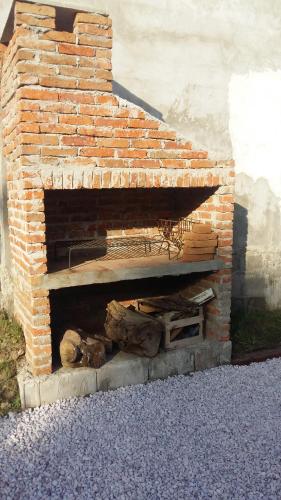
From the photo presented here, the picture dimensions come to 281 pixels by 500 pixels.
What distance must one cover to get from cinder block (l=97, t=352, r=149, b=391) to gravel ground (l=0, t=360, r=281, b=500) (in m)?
0.12

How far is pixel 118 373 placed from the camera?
4523mm

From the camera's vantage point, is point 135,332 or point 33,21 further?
point 135,332

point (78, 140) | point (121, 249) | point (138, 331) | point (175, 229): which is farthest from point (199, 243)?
point (78, 140)

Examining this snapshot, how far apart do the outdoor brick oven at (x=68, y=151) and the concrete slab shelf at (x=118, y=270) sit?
Answer: 0.01 m

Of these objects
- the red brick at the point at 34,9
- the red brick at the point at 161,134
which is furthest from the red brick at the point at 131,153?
the red brick at the point at 34,9

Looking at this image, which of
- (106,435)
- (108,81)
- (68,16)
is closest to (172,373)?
(106,435)

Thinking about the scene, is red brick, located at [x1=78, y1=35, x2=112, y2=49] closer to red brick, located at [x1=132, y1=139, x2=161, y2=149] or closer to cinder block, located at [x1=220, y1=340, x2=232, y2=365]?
red brick, located at [x1=132, y1=139, x2=161, y2=149]

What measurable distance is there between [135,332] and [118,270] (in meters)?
0.82

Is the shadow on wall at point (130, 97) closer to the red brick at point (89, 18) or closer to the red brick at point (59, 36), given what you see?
the red brick at point (89, 18)

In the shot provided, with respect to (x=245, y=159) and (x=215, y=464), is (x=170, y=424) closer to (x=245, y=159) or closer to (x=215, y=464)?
(x=215, y=464)

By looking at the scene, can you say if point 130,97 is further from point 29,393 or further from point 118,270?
point 29,393

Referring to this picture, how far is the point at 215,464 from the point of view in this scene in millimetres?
3346

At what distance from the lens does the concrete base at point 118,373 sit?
4.15 metres

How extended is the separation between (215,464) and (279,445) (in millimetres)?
661
